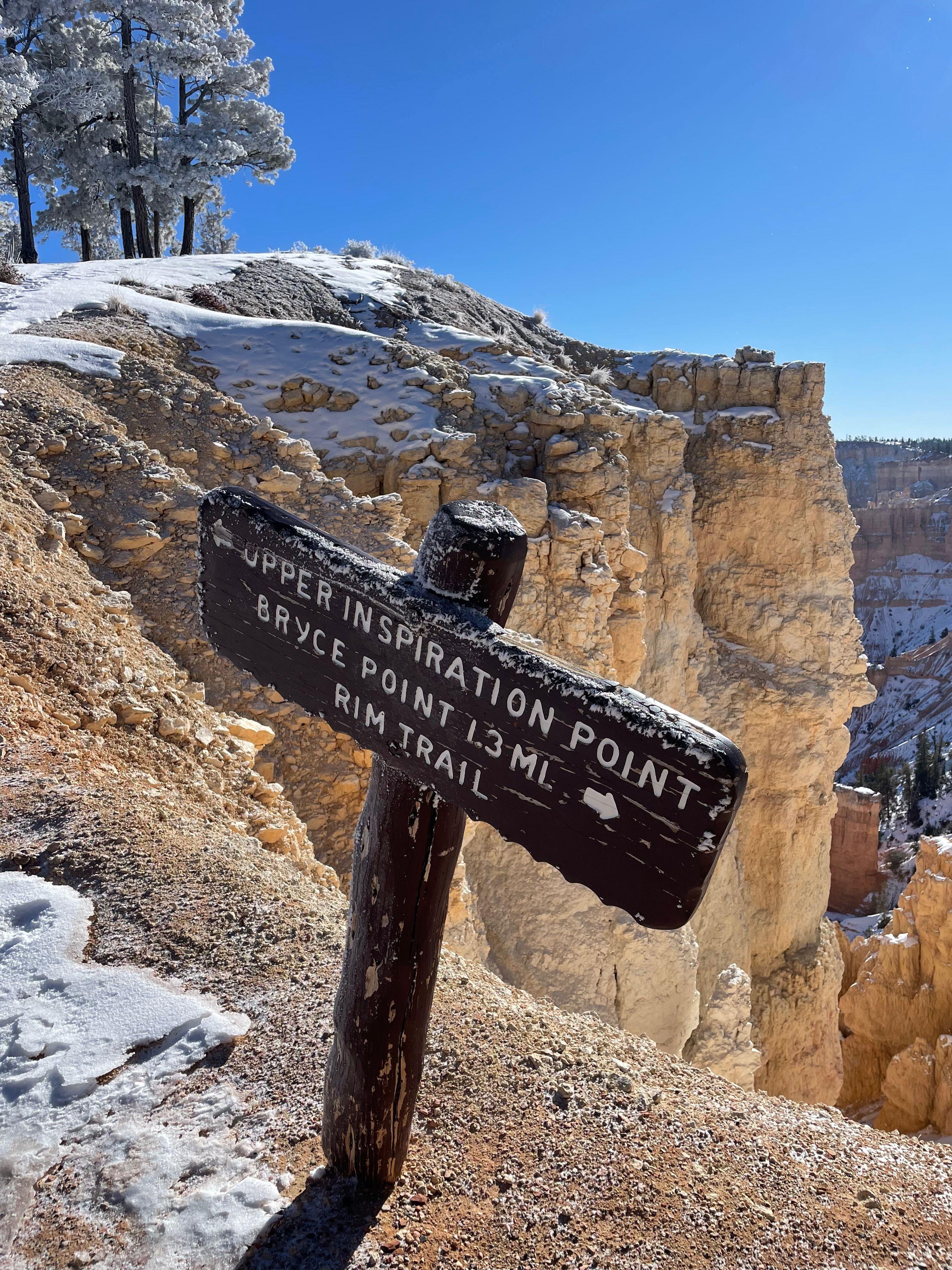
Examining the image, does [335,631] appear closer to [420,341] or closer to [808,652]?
[420,341]

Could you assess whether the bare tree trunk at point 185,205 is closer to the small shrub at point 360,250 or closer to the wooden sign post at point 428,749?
the small shrub at point 360,250

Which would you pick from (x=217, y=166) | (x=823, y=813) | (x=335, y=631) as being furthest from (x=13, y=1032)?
(x=217, y=166)

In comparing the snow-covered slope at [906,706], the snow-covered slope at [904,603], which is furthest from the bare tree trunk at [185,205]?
the snow-covered slope at [904,603]

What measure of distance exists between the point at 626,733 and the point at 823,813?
15.3m

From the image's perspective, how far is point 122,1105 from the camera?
8.29 feet

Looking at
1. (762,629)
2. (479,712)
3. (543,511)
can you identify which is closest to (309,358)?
(543,511)

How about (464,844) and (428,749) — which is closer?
(428,749)

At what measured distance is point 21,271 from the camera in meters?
13.8

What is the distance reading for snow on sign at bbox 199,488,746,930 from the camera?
145 cm

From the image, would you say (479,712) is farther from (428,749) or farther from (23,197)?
(23,197)

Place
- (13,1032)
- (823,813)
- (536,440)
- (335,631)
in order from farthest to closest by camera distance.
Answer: (823,813) < (536,440) < (13,1032) < (335,631)

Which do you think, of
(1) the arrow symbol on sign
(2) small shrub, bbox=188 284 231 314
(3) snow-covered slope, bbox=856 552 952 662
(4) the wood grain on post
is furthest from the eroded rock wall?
(3) snow-covered slope, bbox=856 552 952 662

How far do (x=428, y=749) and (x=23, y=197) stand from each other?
25010mm

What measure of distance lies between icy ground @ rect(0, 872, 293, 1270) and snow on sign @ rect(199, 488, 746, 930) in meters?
1.52
